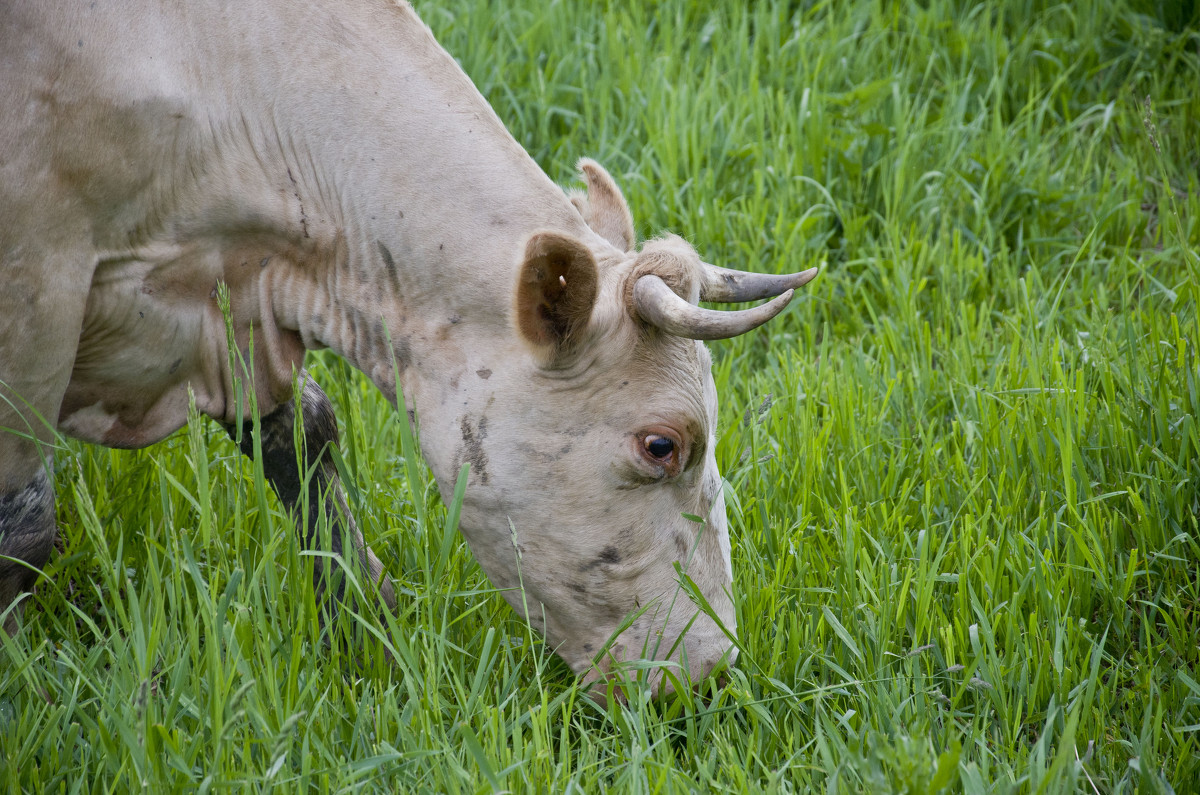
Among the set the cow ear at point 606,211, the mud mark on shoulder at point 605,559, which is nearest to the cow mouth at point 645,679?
→ the mud mark on shoulder at point 605,559

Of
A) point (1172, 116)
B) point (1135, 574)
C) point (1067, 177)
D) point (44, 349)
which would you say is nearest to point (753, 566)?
point (1135, 574)

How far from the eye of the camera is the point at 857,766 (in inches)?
86.2

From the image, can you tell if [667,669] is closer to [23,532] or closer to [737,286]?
[737,286]

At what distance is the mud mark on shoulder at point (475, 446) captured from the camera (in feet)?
9.22

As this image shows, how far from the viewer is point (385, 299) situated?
9.55ft

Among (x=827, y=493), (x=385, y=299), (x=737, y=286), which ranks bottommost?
(x=827, y=493)

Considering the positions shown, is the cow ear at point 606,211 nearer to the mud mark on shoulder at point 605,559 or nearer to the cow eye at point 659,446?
the cow eye at point 659,446

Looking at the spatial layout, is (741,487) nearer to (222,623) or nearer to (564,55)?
(222,623)

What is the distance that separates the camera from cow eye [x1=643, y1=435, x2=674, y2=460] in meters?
2.76

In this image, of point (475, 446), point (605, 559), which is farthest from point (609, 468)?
point (475, 446)

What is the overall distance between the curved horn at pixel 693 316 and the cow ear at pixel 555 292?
14 centimetres

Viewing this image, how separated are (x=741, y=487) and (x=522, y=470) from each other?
1.14m

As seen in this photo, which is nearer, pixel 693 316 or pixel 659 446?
pixel 693 316

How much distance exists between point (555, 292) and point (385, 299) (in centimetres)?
53
